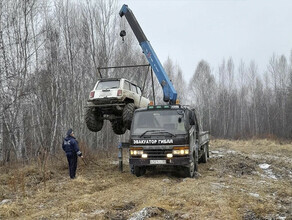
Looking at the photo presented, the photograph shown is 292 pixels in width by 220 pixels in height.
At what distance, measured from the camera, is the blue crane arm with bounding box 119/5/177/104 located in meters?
10.3

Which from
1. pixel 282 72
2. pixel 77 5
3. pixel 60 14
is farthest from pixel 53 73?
pixel 282 72

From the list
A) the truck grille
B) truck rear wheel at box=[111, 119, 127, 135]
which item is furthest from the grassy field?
truck rear wheel at box=[111, 119, 127, 135]

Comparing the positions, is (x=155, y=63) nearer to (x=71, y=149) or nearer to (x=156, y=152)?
(x=156, y=152)

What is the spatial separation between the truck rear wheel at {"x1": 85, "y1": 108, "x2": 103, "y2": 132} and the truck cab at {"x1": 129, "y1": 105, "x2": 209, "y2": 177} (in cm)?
175

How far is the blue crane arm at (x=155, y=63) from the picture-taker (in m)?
10.3

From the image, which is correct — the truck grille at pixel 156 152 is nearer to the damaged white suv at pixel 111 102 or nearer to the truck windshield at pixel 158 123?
the truck windshield at pixel 158 123

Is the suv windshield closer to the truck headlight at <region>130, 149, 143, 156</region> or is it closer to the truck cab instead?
the truck cab

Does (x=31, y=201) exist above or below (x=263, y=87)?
below

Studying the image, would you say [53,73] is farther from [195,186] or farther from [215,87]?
[215,87]

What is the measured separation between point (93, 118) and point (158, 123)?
251cm

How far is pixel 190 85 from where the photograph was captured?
162 feet

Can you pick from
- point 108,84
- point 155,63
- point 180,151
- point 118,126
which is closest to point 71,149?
point 108,84

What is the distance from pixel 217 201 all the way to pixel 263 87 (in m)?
48.5

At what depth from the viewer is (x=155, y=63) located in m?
10.6
